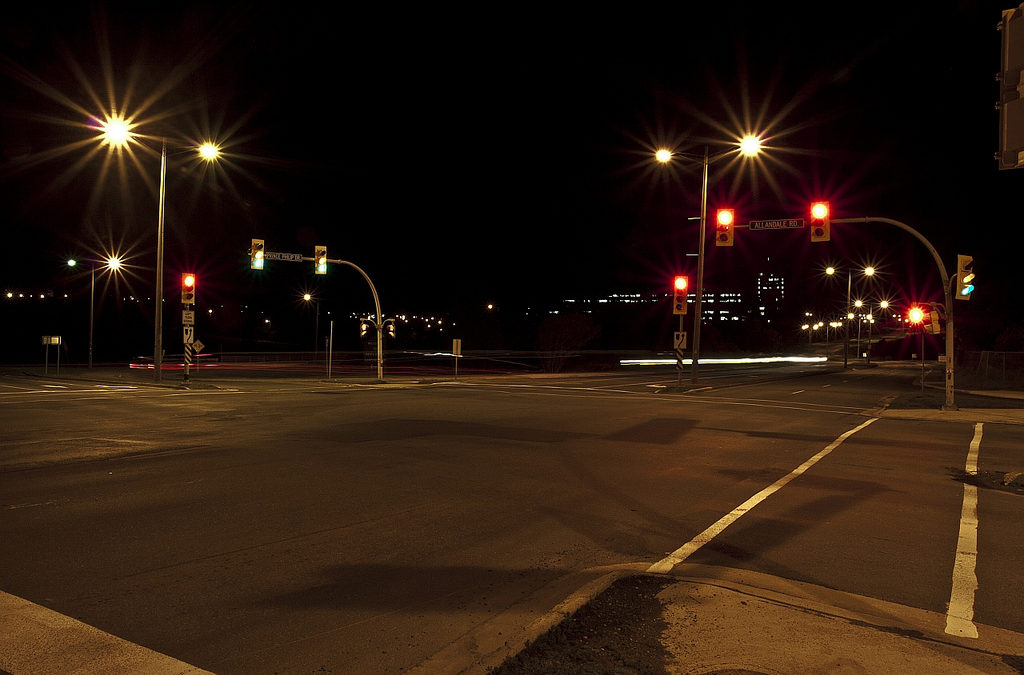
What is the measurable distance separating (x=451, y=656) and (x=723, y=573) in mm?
2848

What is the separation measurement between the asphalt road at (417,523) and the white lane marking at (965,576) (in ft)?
0.37

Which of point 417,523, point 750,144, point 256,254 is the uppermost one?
point 750,144

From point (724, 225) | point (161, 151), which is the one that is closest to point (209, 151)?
point (161, 151)

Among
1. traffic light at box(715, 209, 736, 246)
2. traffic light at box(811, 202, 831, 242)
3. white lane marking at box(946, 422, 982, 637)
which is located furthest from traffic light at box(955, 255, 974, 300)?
white lane marking at box(946, 422, 982, 637)

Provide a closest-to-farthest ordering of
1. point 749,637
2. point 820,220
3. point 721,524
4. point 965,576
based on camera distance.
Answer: point 749,637 < point 965,576 < point 721,524 < point 820,220

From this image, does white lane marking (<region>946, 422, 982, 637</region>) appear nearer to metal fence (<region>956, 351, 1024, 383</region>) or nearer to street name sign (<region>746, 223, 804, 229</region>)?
street name sign (<region>746, 223, 804, 229</region>)

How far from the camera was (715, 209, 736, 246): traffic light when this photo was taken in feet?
85.1

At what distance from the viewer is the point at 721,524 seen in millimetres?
8289

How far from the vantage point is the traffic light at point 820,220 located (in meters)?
22.7

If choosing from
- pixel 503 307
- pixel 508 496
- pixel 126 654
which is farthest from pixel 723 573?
pixel 503 307

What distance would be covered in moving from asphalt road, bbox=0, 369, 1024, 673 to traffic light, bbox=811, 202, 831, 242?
736 centimetres

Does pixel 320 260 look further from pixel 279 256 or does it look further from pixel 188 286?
pixel 188 286

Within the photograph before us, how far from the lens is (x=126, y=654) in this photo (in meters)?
4.62

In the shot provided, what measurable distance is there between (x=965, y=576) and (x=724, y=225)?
20897 millimetres
